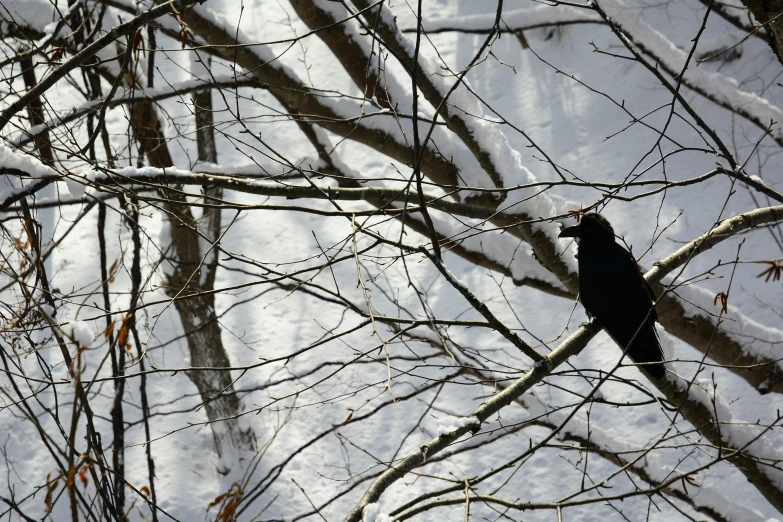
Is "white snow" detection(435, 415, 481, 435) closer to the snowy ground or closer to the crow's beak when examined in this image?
the crow's beak

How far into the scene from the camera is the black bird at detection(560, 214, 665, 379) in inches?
101

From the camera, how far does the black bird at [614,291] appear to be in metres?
2.55

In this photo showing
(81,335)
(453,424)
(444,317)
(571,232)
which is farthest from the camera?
(444,317)

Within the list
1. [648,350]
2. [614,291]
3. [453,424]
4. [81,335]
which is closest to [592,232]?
[614,291]

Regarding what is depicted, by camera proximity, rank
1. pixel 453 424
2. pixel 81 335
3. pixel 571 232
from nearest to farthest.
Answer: pixel 81 335 → pixel 453 424 → pixel 571 232

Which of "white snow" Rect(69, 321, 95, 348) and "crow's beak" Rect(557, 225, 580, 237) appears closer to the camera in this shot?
"white snow" Rect(69, 321, 95, 348)

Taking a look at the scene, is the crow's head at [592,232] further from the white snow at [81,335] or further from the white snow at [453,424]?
the white snow at [81,335]

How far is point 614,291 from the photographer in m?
2.57

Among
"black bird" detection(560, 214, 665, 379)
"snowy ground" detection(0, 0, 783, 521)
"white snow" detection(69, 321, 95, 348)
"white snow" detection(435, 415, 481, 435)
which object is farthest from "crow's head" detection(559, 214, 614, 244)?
"white snow" detection(69, 321, 95, 348)

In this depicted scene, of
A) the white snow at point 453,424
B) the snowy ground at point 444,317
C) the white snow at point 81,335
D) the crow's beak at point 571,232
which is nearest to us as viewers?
the white snow at point 81,335

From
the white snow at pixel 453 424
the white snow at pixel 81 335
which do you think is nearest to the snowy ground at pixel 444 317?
the white snow at pixel 453 424

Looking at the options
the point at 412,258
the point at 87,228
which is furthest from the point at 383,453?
the point at 87,228

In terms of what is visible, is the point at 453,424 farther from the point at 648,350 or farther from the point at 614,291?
the point at 648,350

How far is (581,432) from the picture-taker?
3.68m
